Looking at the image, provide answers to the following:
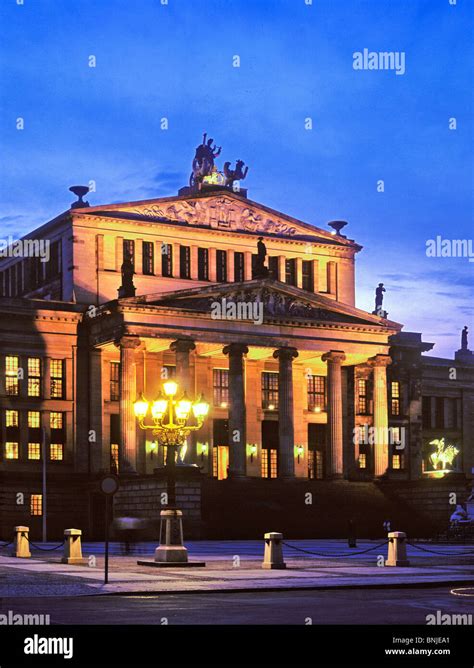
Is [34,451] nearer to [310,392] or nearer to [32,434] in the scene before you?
[32,434]

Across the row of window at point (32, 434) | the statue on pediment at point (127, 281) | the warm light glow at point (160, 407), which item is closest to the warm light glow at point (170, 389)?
the warm light glow at point (160, 407)

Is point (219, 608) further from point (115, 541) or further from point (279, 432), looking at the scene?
point (279, 432)

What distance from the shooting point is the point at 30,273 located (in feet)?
329

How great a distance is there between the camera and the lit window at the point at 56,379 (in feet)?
293

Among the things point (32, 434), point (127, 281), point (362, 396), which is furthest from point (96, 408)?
point (362, 396)

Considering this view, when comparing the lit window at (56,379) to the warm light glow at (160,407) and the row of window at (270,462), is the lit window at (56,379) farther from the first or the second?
the warm light glow at (160,407)

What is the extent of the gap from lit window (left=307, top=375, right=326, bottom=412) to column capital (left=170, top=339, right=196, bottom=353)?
13.3m

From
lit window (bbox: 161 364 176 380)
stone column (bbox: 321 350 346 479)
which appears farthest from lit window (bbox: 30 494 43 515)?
stone column (bbox: 321 350 346 479)

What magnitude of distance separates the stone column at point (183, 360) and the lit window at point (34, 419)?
9130 millimetres

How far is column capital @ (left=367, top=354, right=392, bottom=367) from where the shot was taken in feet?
315

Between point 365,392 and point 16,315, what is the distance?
88.9 feet
